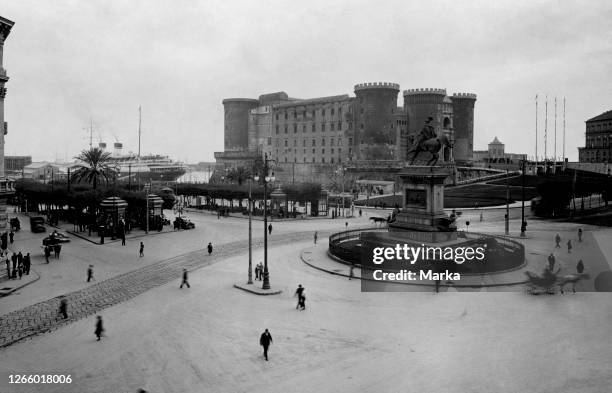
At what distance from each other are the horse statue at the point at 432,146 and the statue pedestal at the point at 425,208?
0.89 m

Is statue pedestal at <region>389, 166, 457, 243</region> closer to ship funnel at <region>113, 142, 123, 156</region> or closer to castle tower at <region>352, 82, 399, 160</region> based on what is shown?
castle tower at <region>352, 82, 399, 160</region>

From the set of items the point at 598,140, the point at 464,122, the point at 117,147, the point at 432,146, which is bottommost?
the point at 432,146

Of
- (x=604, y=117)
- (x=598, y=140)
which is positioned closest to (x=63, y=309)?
(x=604, y=117)

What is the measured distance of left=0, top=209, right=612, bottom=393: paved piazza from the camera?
46.9 feet

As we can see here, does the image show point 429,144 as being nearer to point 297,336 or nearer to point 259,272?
point 259,272

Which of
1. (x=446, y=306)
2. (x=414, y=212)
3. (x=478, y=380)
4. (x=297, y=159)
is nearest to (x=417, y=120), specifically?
(x=297, y=159)

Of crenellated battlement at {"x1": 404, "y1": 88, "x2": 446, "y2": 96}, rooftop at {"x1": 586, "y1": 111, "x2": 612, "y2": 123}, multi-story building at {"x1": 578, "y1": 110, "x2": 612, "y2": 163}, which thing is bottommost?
multi-story building at {"x1": 578, "y1": 110, "x2": 612, "y2": 163}

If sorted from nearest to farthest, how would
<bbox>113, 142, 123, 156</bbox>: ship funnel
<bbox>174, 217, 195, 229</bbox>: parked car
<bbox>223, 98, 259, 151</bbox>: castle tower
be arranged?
<bbox>174, 217, 195, 229</bbox>: parked car → <bbox>113, 142, 123, 156</bbox>: ship funnel → <bbox>223, 98, 259, 151</bbox>: castle tower

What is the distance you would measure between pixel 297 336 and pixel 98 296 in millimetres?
10848

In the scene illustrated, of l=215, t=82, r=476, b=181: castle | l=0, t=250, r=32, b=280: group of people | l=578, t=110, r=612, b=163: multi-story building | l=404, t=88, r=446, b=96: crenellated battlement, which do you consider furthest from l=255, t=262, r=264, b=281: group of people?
l=404, t=88, r=446, b=96: crenellated battlement

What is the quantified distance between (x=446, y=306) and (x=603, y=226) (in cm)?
3547

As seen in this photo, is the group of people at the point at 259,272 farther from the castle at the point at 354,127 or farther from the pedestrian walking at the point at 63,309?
the castle at the point at 354,127

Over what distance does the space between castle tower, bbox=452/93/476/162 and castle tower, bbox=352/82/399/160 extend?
2125cm

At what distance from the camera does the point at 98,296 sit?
77.7 ft
